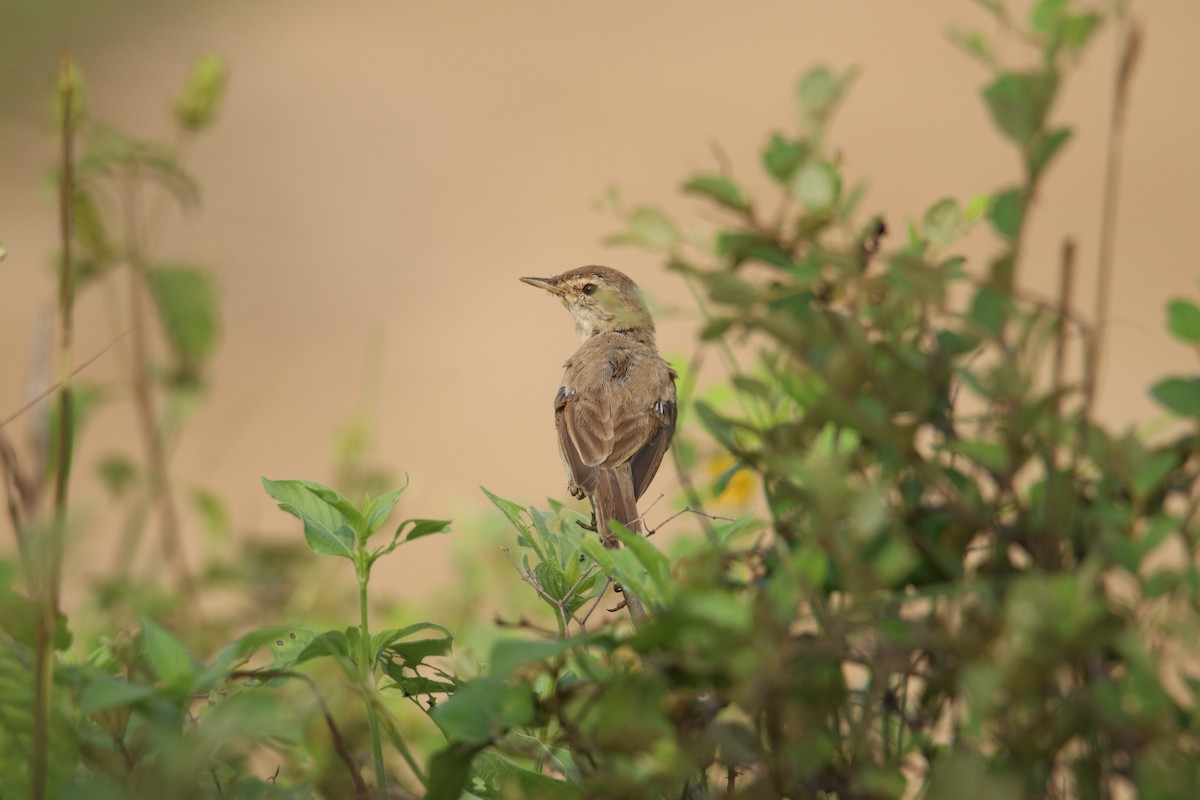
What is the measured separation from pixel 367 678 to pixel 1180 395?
48.3 inches

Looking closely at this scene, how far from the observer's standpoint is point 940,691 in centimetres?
154

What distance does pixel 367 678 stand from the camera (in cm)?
202

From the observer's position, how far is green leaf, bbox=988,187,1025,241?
57.8 inches

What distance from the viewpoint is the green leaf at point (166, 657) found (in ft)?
5.49

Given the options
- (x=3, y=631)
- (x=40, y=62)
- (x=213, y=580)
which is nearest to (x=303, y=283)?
(x=40, y=62)

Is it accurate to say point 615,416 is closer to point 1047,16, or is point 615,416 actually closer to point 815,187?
point 815,187

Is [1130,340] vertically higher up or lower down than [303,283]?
lower down

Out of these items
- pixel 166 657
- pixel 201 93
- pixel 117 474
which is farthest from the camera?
pixel 117 474

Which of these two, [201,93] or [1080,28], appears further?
[201,93]

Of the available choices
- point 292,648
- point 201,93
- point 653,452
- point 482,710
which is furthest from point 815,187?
point 653,452

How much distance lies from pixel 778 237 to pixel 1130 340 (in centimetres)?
1041

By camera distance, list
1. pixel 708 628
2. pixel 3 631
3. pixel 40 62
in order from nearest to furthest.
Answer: pixel 708 628 → pixel 3 631 → pixel 40 62

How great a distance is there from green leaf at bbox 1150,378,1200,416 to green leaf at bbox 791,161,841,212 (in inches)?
16.7

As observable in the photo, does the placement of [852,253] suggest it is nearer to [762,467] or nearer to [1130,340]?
[762,467]
